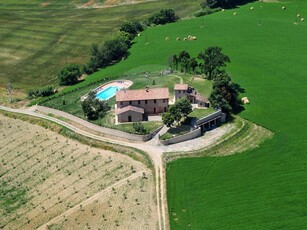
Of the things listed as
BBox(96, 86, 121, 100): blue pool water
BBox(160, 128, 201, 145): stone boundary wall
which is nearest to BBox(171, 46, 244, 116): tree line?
BBox(160, 128, 201, 145): stone boundary wall

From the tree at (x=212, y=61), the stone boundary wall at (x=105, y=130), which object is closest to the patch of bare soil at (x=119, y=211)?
the stone boundary wall at (x=105, y=130)

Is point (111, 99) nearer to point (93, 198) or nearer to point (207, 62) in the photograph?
point (207, 62)

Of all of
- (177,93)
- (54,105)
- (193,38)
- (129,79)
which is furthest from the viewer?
(193,38)

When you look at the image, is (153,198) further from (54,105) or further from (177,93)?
(54,105)

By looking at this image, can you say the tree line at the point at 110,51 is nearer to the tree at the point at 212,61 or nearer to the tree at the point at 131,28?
the tree at the point at 131,28

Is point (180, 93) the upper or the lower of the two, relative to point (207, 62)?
lower

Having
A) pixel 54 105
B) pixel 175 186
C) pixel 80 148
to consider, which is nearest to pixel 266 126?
pixel 175 186

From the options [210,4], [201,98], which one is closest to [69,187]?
[201,98]
